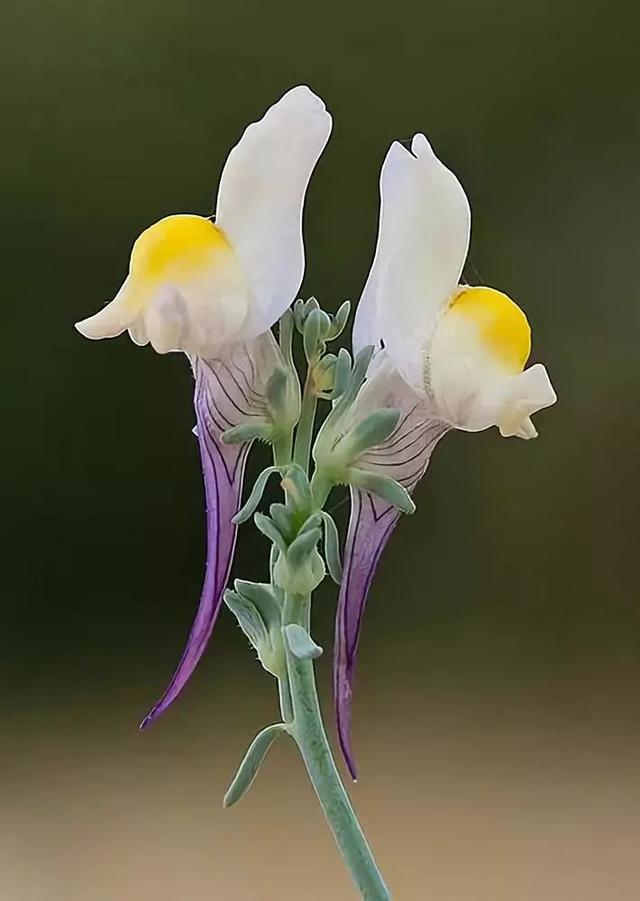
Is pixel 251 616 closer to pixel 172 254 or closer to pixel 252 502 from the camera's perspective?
pixel 252 502

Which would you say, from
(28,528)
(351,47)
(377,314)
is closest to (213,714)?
(28,528)

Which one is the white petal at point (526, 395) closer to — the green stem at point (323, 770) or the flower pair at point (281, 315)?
the flower pair at point (281, 315)

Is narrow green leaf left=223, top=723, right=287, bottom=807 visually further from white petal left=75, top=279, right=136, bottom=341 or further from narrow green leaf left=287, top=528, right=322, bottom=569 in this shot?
white petal left=75, top=279, right=136, bottom=341

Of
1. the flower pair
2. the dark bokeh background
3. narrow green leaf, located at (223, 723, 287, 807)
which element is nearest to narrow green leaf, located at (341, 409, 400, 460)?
the flower pair

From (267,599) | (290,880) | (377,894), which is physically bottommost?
(290,880)

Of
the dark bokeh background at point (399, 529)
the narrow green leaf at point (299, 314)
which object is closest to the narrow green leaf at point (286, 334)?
the narrow green leaf at point (299, 314)

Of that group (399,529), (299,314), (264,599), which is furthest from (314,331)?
(399,529)

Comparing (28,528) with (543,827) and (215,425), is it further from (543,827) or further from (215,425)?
(215,425)
